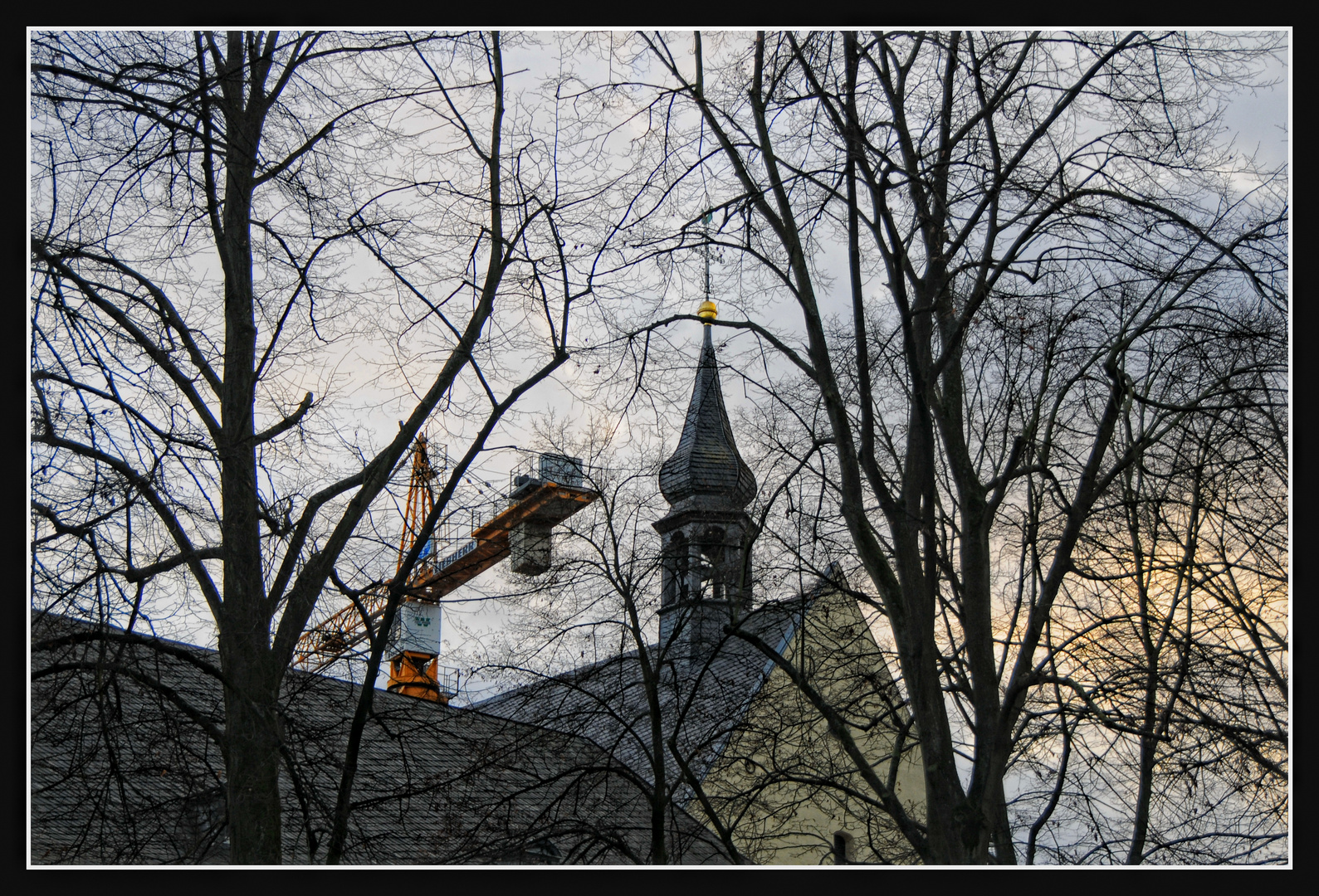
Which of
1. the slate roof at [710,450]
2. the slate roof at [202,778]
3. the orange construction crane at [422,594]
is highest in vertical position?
the slate roof at [710,450]

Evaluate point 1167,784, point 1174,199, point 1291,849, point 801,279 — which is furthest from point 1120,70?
point 1167,784

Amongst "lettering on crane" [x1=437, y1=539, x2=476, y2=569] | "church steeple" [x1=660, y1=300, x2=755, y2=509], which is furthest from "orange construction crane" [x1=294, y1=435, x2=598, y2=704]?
"church steeple" [x1=660, y1=300, x2=755, y2=509]

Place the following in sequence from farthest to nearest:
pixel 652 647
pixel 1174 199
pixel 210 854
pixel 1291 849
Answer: pixel 652 647
pixel 1174 199
pixel 210 854
pixel 1291 849

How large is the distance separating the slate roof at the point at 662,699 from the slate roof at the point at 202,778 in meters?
0.63

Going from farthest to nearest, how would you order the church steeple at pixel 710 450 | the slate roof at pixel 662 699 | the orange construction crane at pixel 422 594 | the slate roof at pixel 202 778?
1. the slate roof at pixel 662 699
2. the church steeple at pixel 710 450
3. the orange construction crane at pixel 422 594
4. the slate roof at pixel 202 778

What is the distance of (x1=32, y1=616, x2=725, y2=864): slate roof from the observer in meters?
6.65

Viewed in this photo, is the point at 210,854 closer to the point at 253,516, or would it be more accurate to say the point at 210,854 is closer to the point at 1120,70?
the point at 253,516

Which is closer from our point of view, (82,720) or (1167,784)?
(82,720)

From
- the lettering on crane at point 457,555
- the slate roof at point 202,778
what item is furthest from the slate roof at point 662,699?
the lettering on crane at point 457,555

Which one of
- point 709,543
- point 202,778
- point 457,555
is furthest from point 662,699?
point 202,778

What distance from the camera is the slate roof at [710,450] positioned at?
10.3 metres

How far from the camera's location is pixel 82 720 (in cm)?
677

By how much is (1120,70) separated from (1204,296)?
4.54ft

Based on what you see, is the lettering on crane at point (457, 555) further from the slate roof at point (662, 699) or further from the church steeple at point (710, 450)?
the slate roof at point (662, 699)
